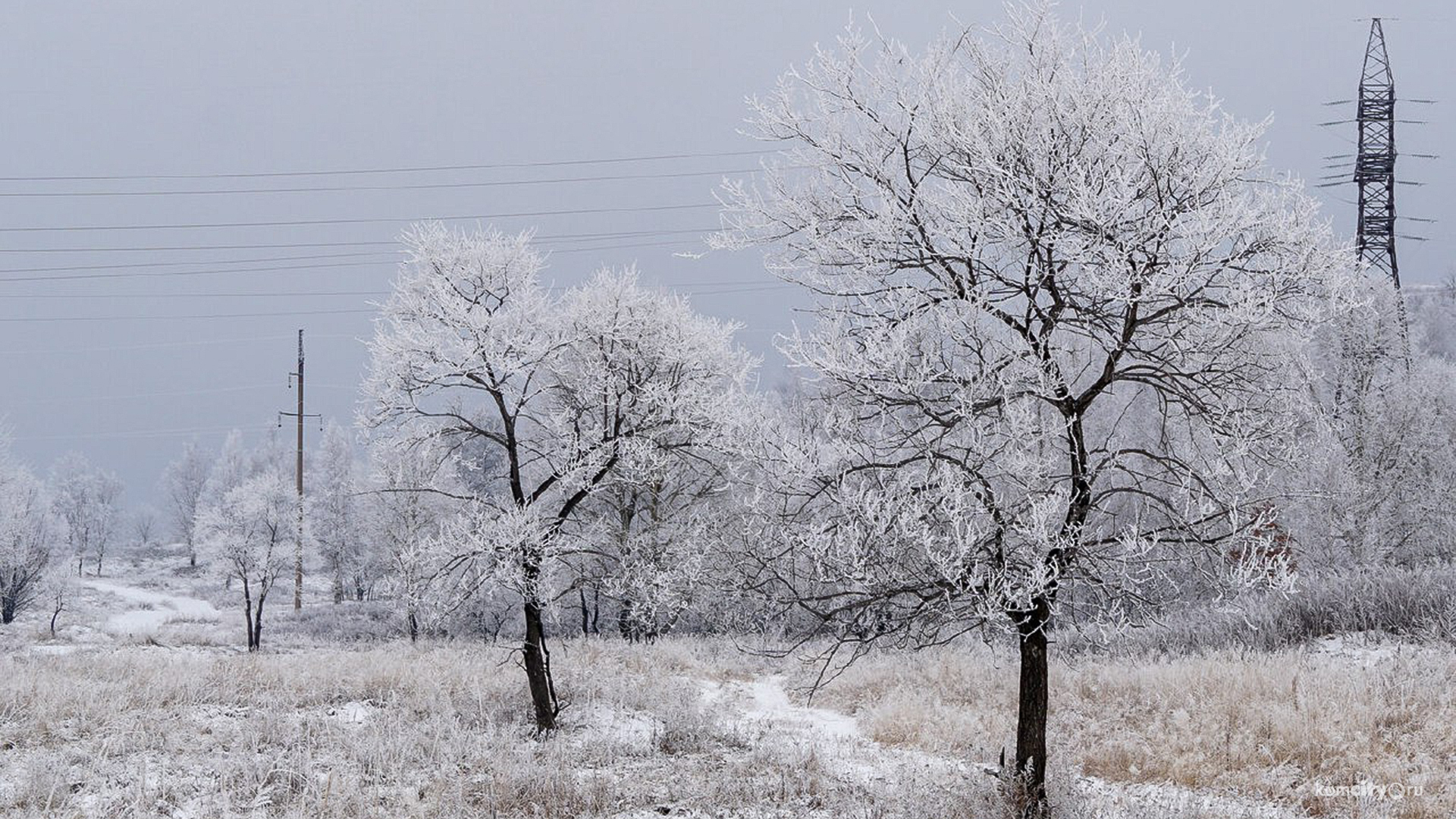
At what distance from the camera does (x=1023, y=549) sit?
594cm

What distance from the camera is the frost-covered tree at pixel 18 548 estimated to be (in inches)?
1185

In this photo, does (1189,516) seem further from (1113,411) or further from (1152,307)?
(1113,411)

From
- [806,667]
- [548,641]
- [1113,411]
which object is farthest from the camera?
[1113,411]

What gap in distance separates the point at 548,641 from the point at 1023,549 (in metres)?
16.4

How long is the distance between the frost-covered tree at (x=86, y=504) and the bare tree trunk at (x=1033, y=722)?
206ft

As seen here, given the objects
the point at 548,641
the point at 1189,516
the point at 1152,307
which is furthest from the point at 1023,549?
the point at 548,641

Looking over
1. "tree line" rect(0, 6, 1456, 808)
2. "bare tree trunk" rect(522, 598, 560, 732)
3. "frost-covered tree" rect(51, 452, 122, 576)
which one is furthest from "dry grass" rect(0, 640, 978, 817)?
"frost-covered tree" rect(51, 452, 122, 576)

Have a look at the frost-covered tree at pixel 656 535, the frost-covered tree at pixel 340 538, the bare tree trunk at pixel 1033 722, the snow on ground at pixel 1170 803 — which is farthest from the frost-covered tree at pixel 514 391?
the frost-covered tree at pixel 340 538

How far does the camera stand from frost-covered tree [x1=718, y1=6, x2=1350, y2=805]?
5.64 meters

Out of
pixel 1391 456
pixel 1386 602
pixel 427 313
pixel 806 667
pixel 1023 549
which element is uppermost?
pixel 427 313

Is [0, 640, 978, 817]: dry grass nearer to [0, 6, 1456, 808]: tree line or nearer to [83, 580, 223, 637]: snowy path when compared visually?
[0, 6, 1456, 808]: tree line

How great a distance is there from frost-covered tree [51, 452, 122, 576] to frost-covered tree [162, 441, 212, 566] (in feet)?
14.9

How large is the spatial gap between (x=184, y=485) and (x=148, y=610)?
4240cm

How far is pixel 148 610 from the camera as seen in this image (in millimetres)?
41375
